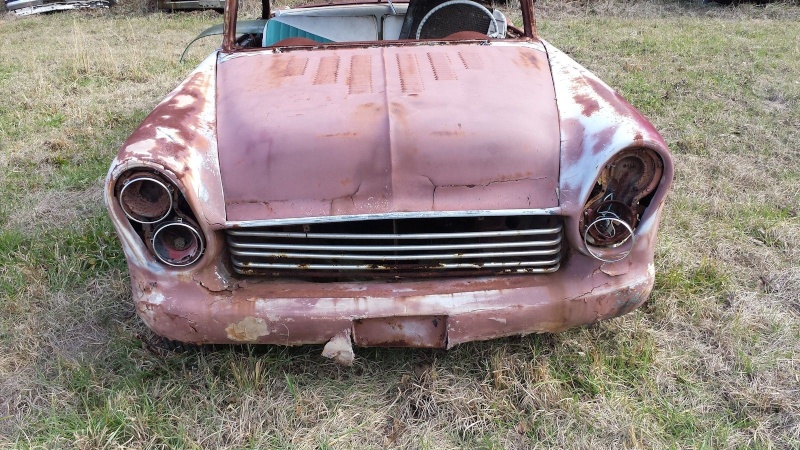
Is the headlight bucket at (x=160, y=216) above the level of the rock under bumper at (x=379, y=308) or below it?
above

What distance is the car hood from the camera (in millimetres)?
1990

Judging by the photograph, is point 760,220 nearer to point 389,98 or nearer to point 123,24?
point 389,98

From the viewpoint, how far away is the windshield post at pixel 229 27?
2842 mm

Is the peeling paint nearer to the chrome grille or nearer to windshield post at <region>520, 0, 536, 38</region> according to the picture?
the chrome grille

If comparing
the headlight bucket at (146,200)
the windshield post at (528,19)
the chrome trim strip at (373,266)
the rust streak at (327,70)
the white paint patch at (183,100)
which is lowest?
the chrome trim strip at (373,266)

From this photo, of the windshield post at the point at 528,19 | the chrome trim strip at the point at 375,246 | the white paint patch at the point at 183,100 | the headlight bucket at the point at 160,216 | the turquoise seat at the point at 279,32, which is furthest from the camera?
the turquoise seat at the point at 279,32

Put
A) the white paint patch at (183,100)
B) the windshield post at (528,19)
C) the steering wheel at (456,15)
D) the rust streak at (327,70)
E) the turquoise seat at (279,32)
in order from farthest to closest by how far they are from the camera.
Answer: the turquoise seat at (279,32), the steering wheel at (456,15), the windshield post at (528,19), the rust streak at (327,70), the white paint patch at (183,100)

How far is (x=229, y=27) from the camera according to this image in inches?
114

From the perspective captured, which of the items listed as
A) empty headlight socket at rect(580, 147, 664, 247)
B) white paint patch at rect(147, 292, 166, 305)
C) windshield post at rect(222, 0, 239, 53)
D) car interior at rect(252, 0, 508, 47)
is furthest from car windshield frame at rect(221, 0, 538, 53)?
white paint patch at rect(147, 292, 166, 305)

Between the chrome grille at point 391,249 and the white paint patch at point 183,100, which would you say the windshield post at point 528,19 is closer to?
the chrome grille at point 391,249

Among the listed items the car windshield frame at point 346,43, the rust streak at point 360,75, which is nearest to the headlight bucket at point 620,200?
the rust streak at point 360,75

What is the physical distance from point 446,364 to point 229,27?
1875mm

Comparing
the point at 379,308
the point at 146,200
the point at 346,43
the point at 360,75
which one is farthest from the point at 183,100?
the point at 379,308

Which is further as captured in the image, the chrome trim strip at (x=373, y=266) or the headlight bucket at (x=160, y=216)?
the chrome trim strip at (x=373, y=266)
